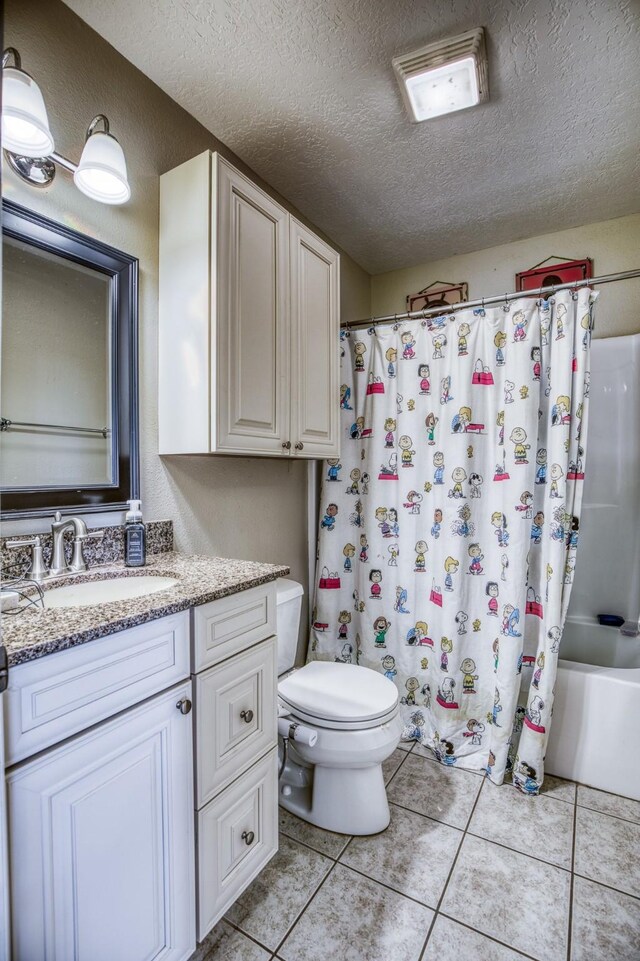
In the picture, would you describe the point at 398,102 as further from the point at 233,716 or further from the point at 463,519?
the point at 233,716

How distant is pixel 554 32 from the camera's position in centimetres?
135

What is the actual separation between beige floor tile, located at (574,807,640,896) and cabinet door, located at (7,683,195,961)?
1.18 meters

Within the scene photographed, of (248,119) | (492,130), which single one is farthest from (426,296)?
(248,119)

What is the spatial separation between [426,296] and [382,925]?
2.77 m

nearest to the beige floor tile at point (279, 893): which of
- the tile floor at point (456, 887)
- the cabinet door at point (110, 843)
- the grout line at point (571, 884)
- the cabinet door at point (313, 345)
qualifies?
the tile floor at point (456, 887)

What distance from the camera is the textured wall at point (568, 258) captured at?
91.7 inches

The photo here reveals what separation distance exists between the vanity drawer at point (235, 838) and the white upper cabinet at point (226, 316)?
905mm

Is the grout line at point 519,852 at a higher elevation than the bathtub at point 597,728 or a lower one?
lower

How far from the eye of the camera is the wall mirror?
119 centimetres

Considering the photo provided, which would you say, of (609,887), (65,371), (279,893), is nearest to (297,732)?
(279,893)

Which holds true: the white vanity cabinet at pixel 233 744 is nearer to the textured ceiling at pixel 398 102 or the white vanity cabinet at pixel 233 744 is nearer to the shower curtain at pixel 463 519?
the shower curtain at pixel 463 519

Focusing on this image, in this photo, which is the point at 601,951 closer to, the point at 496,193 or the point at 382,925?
the point at 382,925

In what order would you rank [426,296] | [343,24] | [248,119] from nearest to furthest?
[343,24], [248,119], [426,296]

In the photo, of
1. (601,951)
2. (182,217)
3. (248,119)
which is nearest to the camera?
(601,951)
